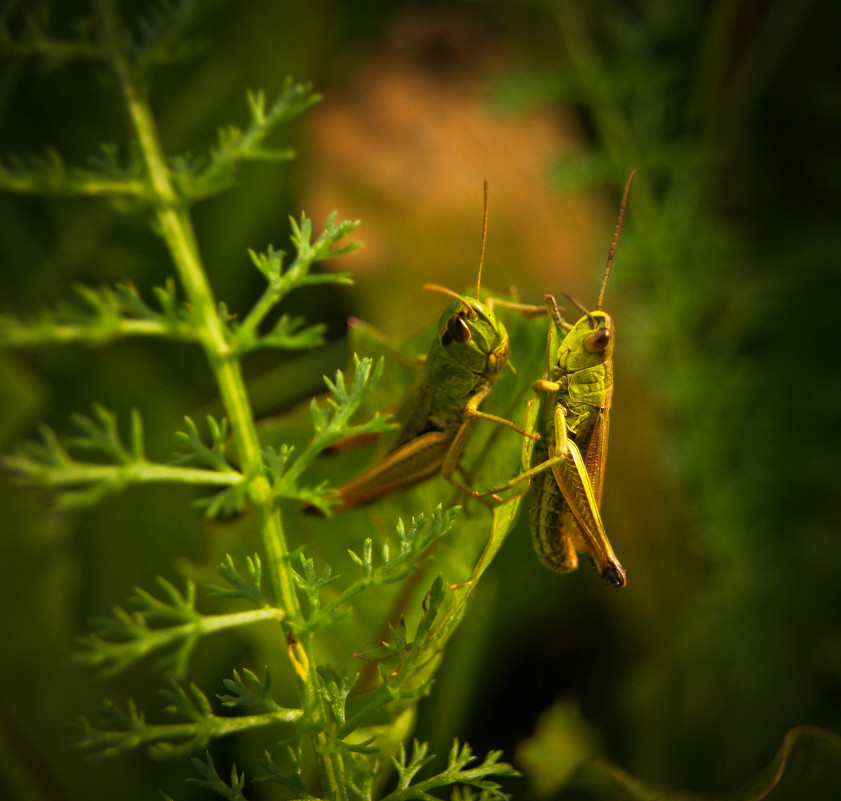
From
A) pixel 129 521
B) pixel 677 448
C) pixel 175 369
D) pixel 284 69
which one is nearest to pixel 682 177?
pixel 677 448

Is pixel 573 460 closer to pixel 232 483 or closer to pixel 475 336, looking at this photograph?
pixel 475 336

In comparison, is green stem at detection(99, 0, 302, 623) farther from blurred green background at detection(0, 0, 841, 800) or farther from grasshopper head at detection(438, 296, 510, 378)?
blurred green background at detection(0, 0, 841, 800)

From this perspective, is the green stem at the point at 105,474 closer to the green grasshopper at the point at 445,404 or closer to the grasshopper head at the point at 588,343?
the green grasshopper at the point at 445,404

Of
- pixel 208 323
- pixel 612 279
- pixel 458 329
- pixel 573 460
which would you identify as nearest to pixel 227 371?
pixel 208 323

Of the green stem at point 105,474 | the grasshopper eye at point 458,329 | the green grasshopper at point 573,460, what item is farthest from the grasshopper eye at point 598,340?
the green stem at point 105,474

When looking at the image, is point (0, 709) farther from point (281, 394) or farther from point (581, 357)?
point (581, 357)

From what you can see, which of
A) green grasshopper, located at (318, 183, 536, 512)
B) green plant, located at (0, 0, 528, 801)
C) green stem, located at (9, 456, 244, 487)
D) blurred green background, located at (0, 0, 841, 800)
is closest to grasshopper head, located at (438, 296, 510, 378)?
green grasshopper, located at (318, 183, 536, 512)
